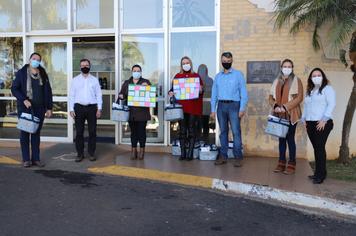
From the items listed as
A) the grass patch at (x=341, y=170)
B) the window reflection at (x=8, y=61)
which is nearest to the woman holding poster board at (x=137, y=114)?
the grass patch at (x=341, y=170)

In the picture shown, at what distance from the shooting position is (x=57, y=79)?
11141 mm

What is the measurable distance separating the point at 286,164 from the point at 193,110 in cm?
195

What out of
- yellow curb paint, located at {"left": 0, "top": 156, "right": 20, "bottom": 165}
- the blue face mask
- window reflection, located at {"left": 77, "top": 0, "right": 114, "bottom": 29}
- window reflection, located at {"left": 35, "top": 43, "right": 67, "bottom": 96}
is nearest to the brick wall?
window reflection, located at {"left": 77, "top": 0, "right": 114, "bottom": 29}

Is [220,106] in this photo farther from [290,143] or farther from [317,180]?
[317,180]

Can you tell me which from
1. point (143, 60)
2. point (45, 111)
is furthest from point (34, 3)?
point (45, 111)

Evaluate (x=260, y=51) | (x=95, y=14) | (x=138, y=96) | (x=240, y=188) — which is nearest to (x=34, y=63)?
(x=138, y=96)

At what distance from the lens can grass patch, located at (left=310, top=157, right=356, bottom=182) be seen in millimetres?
7660

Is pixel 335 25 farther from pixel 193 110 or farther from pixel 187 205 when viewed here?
pixel 187 205

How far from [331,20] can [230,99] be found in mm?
2427

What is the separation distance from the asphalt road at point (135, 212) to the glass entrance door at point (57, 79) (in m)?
3.62

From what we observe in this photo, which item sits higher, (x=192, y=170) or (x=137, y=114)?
(x=137, y=114)

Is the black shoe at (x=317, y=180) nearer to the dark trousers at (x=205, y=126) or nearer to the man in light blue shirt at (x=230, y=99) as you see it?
the man in light blue shirt at (x=230, y=99)

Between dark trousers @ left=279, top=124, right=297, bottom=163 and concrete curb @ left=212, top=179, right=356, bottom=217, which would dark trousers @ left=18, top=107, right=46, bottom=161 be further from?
dark trousers @ left=279, top=124, right=297, bottom=163

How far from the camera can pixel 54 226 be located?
527cm
